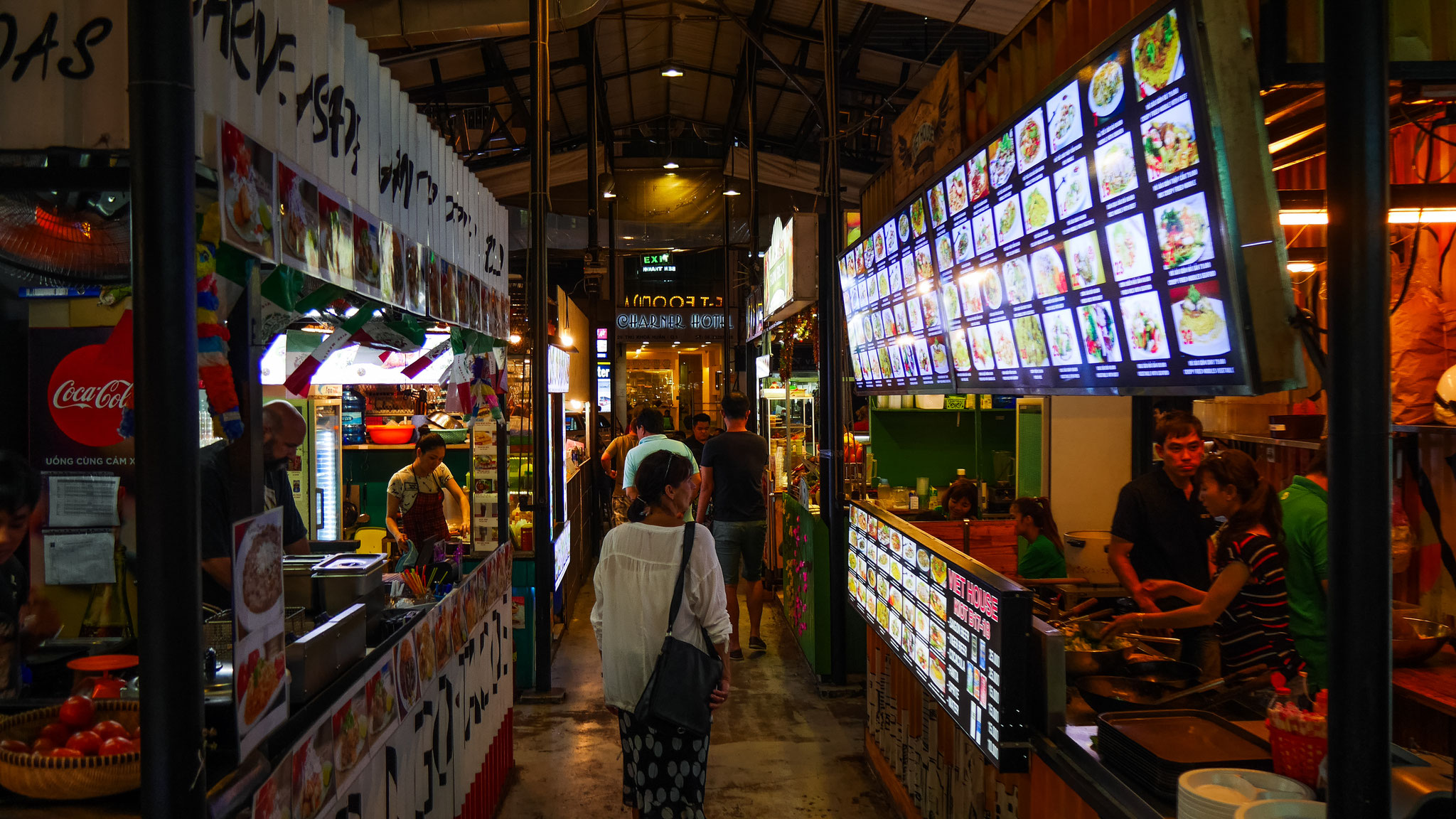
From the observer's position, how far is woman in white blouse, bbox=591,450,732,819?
3.73 metres

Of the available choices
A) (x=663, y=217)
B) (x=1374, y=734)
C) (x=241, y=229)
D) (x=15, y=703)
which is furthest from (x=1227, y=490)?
(x=663, y=217)

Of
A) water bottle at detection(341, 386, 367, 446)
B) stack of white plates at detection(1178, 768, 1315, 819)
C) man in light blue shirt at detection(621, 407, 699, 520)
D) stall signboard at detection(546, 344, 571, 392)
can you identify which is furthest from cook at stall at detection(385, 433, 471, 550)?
stack of white plates at detection(1178, 768, 1315, 819)

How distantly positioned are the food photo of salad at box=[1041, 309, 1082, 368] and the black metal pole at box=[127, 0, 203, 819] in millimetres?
2502

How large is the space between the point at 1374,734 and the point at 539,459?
609cm

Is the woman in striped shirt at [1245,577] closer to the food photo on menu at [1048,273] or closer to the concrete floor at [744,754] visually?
the food photo on menu at [1048,273]

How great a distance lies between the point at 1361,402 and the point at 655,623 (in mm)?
2776

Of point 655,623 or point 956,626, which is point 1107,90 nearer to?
point 956,626

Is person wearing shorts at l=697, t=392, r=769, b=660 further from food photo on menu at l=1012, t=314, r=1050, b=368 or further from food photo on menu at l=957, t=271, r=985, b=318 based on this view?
food photo on menu at l=1012, t=314, r=1050, b=368

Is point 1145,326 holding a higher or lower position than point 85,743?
higher

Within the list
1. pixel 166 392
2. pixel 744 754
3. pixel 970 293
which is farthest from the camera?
pixel 744 754

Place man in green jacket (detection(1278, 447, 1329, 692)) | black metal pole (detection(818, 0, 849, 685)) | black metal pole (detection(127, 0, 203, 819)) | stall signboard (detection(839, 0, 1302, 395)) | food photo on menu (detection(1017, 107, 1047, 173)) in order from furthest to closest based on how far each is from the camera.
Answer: black metal pole (detection(818, 0, 849, 685))
man in green jacket (detection(1278, 447, 1329, 692))
food photo on menu (detection(1017, 107, 1047, 173))
stall signboard (detection(839, 0, 1302, 395))
black metal pole (detection(127, 0, 203, 819))

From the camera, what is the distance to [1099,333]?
2764mm

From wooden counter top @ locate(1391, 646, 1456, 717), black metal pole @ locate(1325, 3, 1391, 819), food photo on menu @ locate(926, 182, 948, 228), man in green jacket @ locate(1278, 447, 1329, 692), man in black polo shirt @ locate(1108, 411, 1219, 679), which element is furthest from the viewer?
man in black polo shirt @ locate(1108, 411, 1219, 679)

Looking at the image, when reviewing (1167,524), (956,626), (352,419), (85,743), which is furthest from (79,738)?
(352,419)
